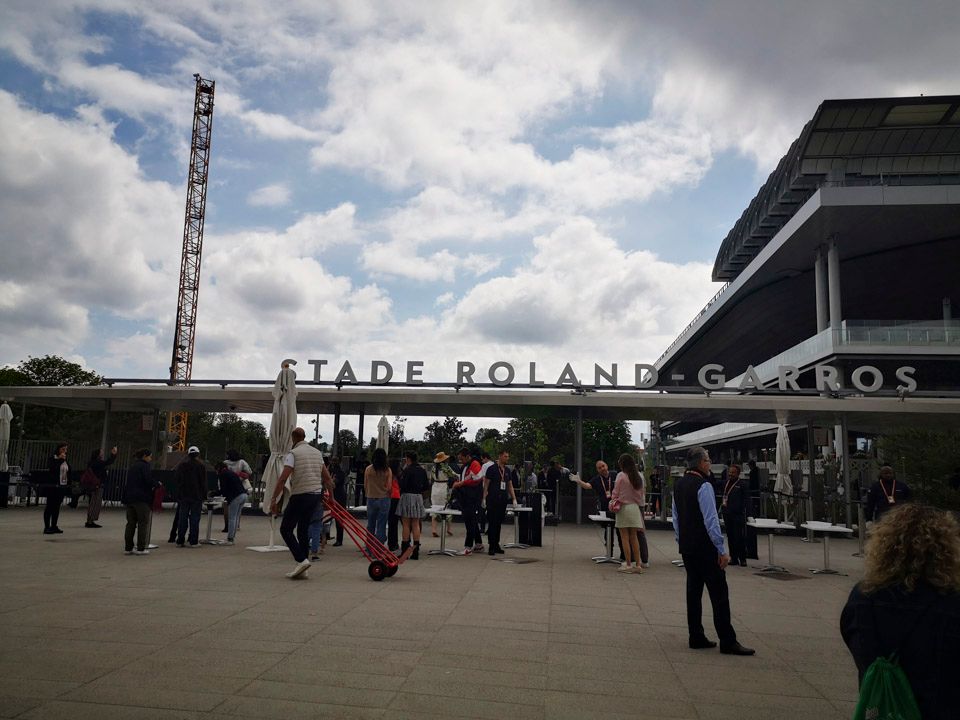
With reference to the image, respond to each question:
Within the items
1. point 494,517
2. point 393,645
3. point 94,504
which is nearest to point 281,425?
point 494,517

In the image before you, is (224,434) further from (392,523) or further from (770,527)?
(770,527)

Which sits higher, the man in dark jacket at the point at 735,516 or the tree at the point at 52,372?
the tree at the point at 52,372

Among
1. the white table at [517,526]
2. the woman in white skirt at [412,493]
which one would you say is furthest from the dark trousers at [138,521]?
the white table at [517,526]

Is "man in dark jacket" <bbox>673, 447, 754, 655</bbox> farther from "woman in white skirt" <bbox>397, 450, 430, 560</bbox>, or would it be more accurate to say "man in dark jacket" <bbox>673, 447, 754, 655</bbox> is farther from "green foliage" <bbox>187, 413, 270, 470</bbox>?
"green foliage" <bbox>187, 413, 270, 470</bbox>

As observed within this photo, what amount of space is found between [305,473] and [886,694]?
7265 mm

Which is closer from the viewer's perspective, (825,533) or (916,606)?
(916,606)

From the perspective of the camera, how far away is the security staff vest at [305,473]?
8.87 m

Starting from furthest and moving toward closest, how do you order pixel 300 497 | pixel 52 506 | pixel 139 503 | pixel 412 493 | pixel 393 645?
pixel 52 506, pixel 412 493, pixel 139 503, pixel 300 497, pixel 393 645

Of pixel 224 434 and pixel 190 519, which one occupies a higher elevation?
pixel 224 434

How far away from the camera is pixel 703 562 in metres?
6.04

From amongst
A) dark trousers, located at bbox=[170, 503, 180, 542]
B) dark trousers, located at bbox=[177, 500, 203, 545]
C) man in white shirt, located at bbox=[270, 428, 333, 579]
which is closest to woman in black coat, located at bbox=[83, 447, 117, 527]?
dark trousers, located at bbox=[170, 503, 180, 542]

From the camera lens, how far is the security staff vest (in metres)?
8.87

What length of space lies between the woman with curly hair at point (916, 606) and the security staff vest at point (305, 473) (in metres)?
6.96

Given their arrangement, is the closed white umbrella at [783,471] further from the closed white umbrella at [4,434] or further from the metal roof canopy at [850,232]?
the closed white umbrella at [4,434]
